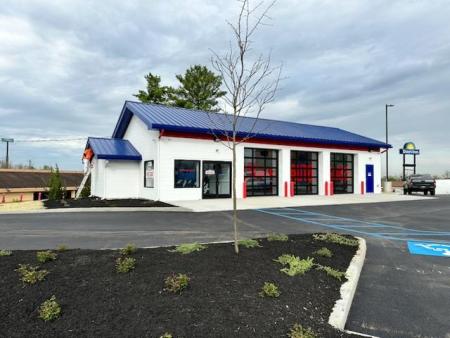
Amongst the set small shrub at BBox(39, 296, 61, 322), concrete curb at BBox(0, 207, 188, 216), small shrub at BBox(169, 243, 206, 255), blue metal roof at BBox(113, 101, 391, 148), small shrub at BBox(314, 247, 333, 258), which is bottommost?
small shrub at BBox(39, 296, 61, 322)

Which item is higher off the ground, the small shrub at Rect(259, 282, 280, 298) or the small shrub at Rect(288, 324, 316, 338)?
the small shrub at Rect(259, 282, 280, 298)

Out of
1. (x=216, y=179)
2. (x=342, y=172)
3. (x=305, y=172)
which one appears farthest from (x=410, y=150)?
(x=216, y=179)

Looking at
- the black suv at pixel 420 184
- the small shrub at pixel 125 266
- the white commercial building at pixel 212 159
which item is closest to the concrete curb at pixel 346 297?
the small shrub at pixel 125 266

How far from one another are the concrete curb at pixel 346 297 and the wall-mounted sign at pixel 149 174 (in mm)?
14824

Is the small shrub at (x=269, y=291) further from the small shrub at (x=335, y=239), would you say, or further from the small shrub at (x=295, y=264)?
the small shrub at (x=335, y=239)

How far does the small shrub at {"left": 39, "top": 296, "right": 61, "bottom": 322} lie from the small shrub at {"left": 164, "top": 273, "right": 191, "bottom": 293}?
1.24 metres

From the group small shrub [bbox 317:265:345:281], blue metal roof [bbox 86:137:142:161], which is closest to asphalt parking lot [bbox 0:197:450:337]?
small shrub [bbox 317:265:345:281]

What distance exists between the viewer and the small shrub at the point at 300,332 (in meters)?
3.49

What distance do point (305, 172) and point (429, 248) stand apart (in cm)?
1773

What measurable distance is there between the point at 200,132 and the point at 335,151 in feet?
39.5

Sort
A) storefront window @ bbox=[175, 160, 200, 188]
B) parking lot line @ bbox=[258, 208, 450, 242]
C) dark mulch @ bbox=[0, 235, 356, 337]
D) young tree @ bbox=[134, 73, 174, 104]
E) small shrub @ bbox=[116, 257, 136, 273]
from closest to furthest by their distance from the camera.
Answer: dark mulch @ bbox=[0, 235, 356, 337]
small shrub @ bbox=[116, 257, 136, 273]
parking lot line @ bbox=[258, 208, 450, 242]
storefront window @ bbox=[175, 160, 200, 188]
young tree @ bbox=[134, 73, 174, 104]

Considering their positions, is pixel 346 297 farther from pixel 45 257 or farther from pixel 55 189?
pixel 55 189

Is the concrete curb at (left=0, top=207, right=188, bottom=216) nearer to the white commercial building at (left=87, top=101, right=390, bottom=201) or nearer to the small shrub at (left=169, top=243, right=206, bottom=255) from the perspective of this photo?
the white commercial building at (left=87, top=101, right=390, bottom=201)

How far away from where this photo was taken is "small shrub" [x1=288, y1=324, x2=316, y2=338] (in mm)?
3490
